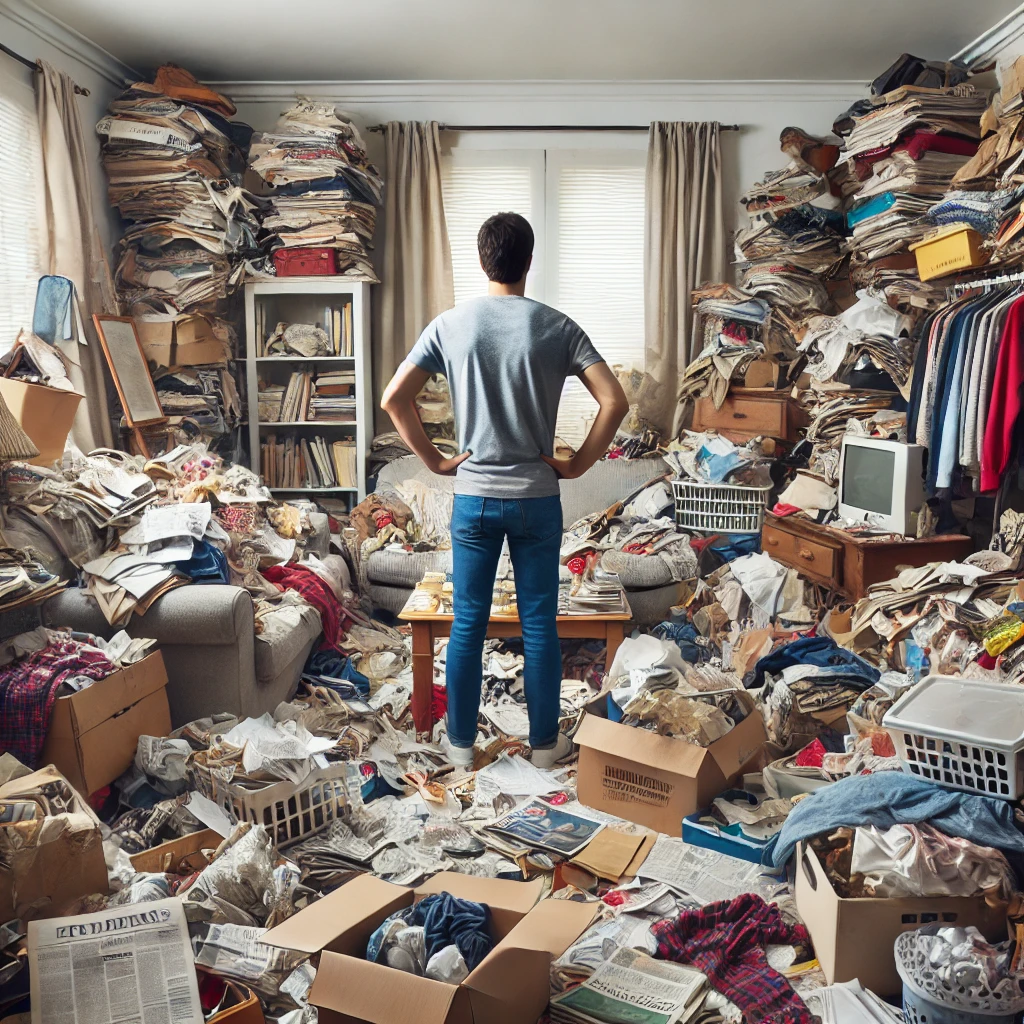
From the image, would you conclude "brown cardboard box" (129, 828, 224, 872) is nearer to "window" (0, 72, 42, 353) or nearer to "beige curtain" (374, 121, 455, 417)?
"window" (0, 72, 42, 353)

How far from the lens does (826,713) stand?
9.16 feet

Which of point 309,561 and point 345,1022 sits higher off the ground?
point 309,561

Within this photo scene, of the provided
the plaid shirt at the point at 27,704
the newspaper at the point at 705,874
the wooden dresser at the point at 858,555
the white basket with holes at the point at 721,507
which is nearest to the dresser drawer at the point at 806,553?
the wooden dresser at the point at 858,555

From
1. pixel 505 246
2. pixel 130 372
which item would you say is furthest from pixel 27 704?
pixel 130 372

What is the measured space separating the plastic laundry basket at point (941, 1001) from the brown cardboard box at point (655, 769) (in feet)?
2.52

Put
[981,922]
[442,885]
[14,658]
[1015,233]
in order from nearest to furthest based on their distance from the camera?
[981,922] < [442,885] < [14,658] < [1015,233]

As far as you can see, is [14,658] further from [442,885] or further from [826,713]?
[826,713]

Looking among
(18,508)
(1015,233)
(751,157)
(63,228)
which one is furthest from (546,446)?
(751,157)

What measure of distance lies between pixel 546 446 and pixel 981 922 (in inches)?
59.8

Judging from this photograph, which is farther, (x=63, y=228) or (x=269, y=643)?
(x=63, y=228)

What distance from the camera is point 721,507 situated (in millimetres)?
4539

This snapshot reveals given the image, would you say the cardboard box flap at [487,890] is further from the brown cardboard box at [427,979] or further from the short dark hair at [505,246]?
the short dark hair at [505,246]

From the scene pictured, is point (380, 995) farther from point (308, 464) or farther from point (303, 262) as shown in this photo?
point (303, 262)

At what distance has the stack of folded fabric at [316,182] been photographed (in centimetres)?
459
